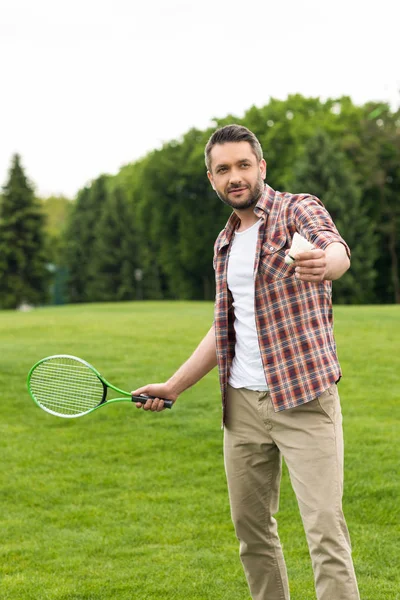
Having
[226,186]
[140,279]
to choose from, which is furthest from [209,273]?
[226,186]

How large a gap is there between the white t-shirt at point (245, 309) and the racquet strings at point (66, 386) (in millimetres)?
1114

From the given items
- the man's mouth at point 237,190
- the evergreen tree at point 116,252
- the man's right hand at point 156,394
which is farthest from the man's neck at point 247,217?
the evergreen tree at point 116,252

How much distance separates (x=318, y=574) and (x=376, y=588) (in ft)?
6.27

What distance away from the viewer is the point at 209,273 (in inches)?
2188

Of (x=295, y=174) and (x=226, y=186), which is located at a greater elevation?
(x=295, y=174)

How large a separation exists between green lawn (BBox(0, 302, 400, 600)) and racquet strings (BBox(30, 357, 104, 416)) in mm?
1378

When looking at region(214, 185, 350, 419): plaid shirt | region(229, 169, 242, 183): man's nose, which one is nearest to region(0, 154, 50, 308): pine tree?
region(229, 169, 242, 183): man's nose

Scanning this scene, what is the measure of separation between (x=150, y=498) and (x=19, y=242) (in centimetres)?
4860

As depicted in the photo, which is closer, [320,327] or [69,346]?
[320,327]

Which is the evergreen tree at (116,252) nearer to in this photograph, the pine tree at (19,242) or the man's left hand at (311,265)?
the pine tree at (19,242)

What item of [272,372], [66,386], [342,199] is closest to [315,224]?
[272,372]

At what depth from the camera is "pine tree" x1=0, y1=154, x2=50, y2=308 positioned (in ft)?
178

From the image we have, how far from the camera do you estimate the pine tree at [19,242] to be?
54.2 meters

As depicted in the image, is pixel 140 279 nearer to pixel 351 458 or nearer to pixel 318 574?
pixel 351 458
